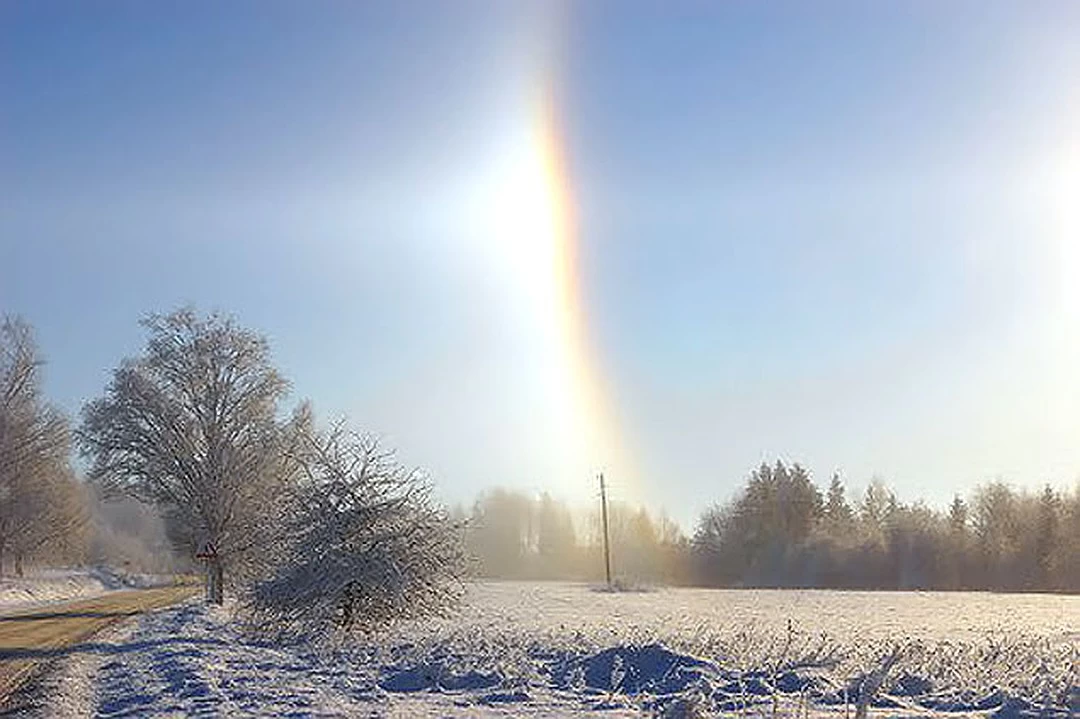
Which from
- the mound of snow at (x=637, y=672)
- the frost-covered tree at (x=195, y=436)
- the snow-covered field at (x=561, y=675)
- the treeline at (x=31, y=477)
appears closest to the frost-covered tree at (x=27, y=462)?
the treeline at (x=31, y=477)

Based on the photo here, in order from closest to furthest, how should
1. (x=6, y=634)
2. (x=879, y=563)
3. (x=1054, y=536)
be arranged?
(x=6, y=634)
(x=1054, y=536)
(x=879, y=563)

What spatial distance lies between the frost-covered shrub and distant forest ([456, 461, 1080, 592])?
2922 centimetres

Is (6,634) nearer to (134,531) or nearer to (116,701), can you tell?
(116,701)

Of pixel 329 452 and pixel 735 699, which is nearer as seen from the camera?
pixel 735 699

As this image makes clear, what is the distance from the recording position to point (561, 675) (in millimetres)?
17438

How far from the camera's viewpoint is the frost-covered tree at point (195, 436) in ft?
141

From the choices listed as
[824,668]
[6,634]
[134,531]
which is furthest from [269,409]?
[134,531]

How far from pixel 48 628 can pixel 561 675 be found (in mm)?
22355

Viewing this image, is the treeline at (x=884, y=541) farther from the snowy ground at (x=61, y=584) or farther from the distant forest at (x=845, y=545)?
the snowy ground at (x=61, y=584)

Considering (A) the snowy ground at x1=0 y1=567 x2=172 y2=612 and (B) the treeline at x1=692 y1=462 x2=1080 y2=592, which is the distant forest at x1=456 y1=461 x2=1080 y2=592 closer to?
(B) the treeline at x1=692 y1=462 x2=1080 y2=592

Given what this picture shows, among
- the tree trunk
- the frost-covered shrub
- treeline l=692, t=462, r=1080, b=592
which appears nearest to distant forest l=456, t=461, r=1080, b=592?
treeline l=692, t=462, r=1080, b=592

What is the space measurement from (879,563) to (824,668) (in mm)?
72048

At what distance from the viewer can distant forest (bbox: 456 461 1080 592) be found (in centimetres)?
7781

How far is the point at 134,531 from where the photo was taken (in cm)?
13875
